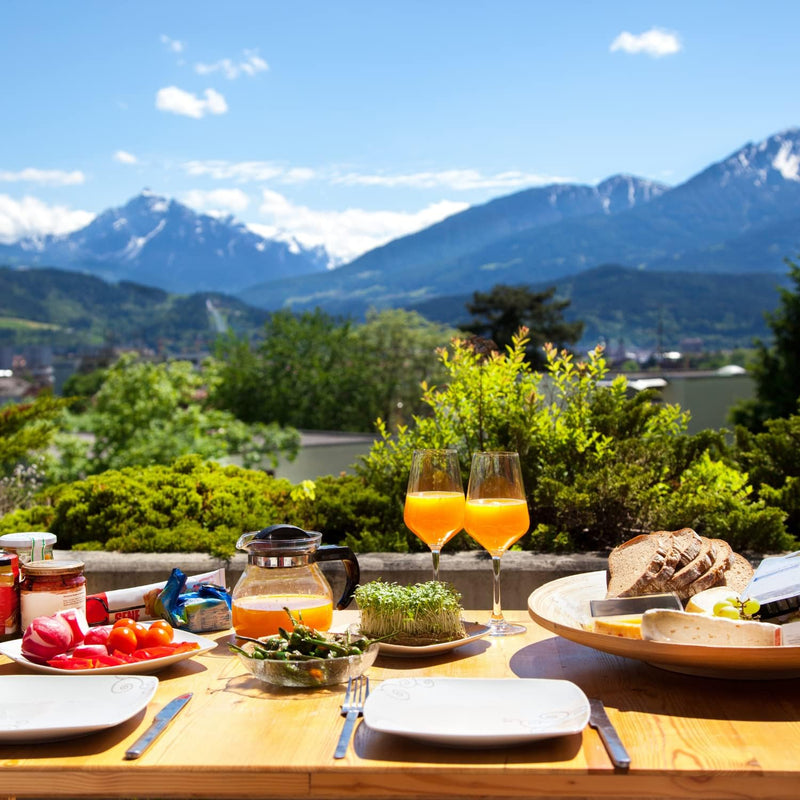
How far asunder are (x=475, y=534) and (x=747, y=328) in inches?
5873

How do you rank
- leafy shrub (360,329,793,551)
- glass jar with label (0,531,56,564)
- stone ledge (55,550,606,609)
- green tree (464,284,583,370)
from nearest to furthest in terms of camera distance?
glass jar with label (0,531,56,564) < stone ledge (55,550,606,609) < leafy shrub (360,329,793,551) < green tree (464,284,583,370)

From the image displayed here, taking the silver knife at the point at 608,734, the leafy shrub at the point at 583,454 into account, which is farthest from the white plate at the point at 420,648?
the leafy shrub at the point at 583,454

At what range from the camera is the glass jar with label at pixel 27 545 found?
2273 millimetres

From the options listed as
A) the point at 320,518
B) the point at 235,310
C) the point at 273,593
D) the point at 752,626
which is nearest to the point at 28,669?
the point at 273,593

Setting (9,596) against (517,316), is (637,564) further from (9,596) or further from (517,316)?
(517,316)

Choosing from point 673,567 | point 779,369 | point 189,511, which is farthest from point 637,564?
point 779,369

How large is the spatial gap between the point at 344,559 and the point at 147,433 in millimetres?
8322

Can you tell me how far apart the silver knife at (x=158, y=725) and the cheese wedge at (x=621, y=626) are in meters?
0.82

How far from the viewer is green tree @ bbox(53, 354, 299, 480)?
9.75m

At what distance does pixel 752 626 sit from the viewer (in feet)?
5.87

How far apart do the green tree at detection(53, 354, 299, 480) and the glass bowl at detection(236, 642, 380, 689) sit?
7.51 metres

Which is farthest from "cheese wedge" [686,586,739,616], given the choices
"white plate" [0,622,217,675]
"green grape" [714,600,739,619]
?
"white plate" [0,622,217,675]

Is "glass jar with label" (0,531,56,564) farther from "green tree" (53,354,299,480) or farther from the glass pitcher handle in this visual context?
"green tree" (53,354,299,480)

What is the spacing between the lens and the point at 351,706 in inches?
67.4
